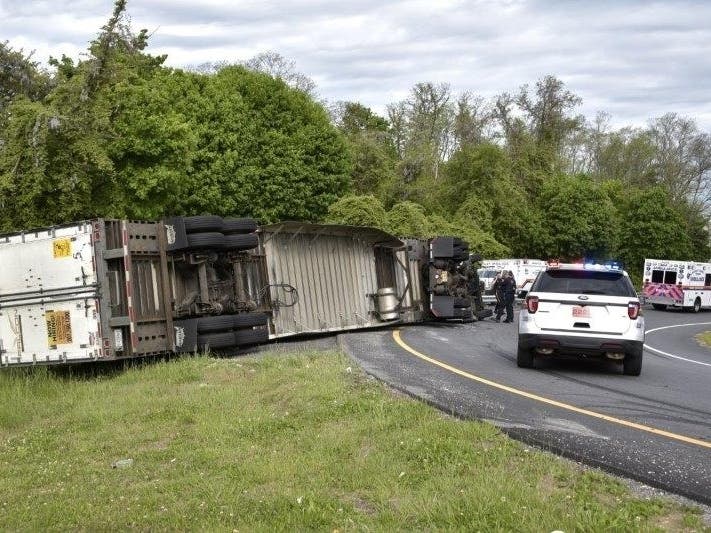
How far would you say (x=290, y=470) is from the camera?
6.86 metres

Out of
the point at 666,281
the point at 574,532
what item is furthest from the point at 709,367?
the point at 666,281

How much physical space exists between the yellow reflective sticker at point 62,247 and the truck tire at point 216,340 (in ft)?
8.66

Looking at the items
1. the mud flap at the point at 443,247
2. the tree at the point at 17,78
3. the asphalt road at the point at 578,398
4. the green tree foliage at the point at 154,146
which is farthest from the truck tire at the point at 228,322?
the tree at the point at 17,78

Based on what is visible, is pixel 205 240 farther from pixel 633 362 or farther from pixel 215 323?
pixel 633 362

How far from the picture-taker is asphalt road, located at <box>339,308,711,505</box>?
7035 mm

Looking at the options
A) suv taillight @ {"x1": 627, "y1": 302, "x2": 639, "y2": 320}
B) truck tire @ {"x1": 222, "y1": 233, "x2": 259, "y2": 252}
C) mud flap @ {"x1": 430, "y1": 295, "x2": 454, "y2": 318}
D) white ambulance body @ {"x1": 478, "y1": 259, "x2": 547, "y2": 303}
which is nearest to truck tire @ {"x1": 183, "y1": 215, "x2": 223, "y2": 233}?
truck tire @ {"x1": 222, "y1": 233, "x2": 259, "y2": 252}

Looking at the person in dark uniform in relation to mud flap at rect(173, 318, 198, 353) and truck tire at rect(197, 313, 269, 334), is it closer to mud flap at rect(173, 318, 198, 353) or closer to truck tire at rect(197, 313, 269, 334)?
truck tire at rect(197, 313, 269, 334)

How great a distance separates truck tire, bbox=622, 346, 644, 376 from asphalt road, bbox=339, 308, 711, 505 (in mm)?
173

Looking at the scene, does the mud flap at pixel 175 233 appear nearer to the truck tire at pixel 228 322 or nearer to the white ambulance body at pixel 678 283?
the truck tire at pixel 228 322

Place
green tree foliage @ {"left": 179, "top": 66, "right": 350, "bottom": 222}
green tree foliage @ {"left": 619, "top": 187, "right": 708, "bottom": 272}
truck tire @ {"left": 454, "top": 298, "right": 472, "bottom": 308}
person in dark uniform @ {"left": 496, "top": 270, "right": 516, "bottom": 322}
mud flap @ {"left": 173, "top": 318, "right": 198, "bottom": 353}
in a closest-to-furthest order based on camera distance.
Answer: mud flap @ {"left": 173, "top": 318, "right": 198, "bottom": 353}
truck tire @ {"left": 454, "top": 298, "right": 472, "bottom": 308}
person in dark uniform @ {"left": 496, "top": 270, "right": 516, "bottom": 322}
green tree foliage @ {"left": 179, "top": 66, "right": 350, "bottom": 222}
green tree foliage @ {"left": 619, "top": 187, "right": 708, "bottom": 272}

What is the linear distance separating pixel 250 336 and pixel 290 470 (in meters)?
8.62

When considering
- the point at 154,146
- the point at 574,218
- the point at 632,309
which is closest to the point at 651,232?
the point at 574,218

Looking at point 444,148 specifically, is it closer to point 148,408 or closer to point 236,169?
point 236,169

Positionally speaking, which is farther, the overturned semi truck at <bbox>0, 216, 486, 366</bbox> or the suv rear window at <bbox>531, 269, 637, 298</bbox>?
the overturned semi truck at <bbox>0, 216, 486, 366</bbox>
